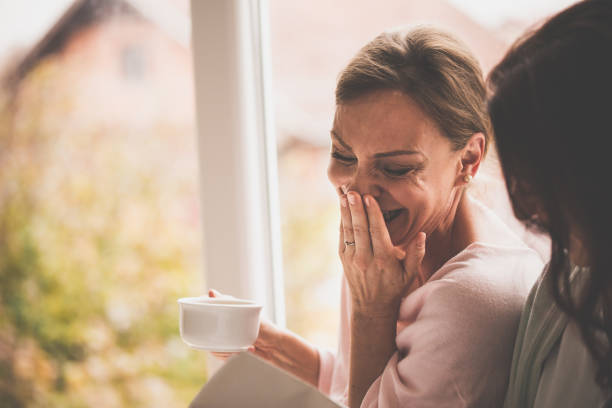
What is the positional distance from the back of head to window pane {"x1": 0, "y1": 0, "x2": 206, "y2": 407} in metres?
1.61

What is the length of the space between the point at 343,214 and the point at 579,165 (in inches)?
16.1

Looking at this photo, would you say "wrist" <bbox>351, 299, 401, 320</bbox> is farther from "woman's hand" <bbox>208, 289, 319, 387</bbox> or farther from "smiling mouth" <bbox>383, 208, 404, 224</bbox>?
"woman's hand" <bbox>208, 289, 319, 387</bbox>

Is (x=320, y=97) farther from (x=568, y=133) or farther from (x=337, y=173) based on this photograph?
(x=568, y=133)

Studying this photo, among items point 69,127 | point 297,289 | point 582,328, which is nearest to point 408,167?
point 582,328

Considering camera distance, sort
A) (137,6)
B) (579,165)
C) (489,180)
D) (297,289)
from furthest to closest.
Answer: (137,6) → (297,289) → (489,180) → (579,165)

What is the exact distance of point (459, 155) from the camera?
903 millimetres

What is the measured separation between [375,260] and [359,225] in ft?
0.21

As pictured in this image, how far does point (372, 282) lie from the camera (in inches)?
35.5

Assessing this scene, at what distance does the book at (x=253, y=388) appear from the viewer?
2.30 feet

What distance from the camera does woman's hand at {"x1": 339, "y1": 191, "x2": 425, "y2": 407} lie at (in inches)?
34.8

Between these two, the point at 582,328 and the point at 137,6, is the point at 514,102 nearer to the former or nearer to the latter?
the point at 582,328

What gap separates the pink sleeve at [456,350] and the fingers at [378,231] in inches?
3.7

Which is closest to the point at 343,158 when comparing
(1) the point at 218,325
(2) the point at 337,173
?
(2) the point at 337,173

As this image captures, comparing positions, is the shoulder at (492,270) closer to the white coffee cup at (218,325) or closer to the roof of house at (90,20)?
the white coffee cup at (218,325)
